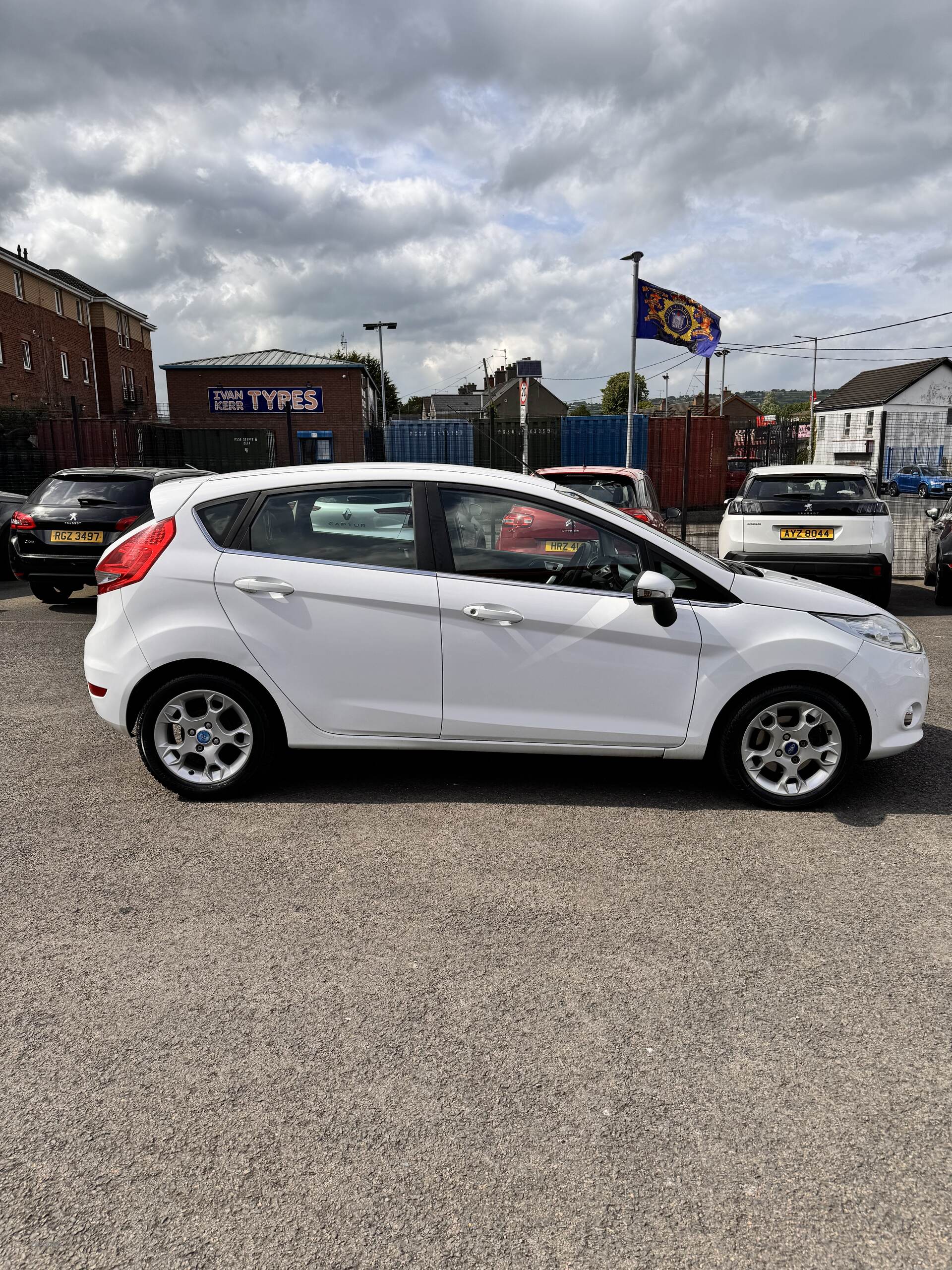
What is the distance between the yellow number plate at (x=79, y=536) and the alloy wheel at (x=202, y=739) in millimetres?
5995

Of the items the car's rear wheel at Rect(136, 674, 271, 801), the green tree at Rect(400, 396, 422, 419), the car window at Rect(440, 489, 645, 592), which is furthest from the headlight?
the green tree at Rect(400, 396, 422, 419)

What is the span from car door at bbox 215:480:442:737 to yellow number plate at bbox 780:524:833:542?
21.9ft

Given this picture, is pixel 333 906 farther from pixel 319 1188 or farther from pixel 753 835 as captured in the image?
pixel 753 835

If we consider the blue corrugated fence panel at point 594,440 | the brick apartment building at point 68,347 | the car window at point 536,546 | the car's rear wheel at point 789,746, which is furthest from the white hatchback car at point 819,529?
the brick apartment building at point 68,347

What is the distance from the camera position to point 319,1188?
2166 mm

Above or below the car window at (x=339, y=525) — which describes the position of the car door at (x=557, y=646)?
below

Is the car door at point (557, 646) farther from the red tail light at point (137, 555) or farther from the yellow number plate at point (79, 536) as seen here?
the yellow number plate at point (79, 536)

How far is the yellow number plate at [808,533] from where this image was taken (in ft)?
32.7

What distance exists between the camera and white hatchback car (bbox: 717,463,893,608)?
387 inches

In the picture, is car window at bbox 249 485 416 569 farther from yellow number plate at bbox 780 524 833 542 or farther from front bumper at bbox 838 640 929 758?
yellow number plate at bbox 780 524 833 542

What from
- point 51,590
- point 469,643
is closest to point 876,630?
point 469,643

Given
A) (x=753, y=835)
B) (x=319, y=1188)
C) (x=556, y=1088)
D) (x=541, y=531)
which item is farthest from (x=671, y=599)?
(x=319, y=1188)

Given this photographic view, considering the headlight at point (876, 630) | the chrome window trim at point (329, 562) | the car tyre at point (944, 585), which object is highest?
the chrome window trim at point (329, 562)

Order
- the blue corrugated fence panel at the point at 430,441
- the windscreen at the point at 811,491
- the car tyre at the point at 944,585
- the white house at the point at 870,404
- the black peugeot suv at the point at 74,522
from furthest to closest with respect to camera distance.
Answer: the white house at the point at 870,404, the blue corrugated fence panel at the point at 430,441, the car tyre at the point at 944,585, the windscreen at the point at 811,491, the black peugeot suv at the point at 74,522
